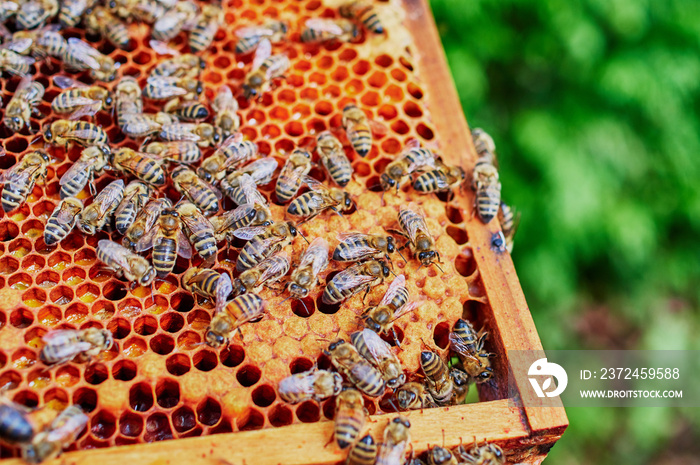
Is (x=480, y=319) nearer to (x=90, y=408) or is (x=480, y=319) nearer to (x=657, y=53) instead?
(x=90, y=408)

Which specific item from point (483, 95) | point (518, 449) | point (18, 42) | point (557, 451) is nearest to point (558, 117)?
point (483, 95)

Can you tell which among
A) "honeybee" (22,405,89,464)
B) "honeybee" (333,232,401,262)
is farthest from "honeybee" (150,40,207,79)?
"honeybee" (22,405,89,464)

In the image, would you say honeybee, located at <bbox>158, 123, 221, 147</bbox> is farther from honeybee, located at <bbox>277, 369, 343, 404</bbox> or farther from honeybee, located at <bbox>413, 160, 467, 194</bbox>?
honeybee, located at <bbox>277, 369, 343, 404</bbox>

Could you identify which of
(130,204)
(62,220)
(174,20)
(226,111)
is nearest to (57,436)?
(62,220)

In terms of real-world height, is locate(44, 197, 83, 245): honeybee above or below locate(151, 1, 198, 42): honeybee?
below

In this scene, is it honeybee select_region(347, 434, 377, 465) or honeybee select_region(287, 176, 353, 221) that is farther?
honeybee select_region(287, 176, 353, 221)

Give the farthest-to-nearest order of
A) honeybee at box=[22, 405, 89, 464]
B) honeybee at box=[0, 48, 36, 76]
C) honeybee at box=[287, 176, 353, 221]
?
honeybee at box=[0, 48, 36, 76] < honeybee at box=[287, 176, 353, 221] < honeybee at box=[22, 405, 89, 464]

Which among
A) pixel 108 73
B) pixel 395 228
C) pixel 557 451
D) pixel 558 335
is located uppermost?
pixel 108 73
